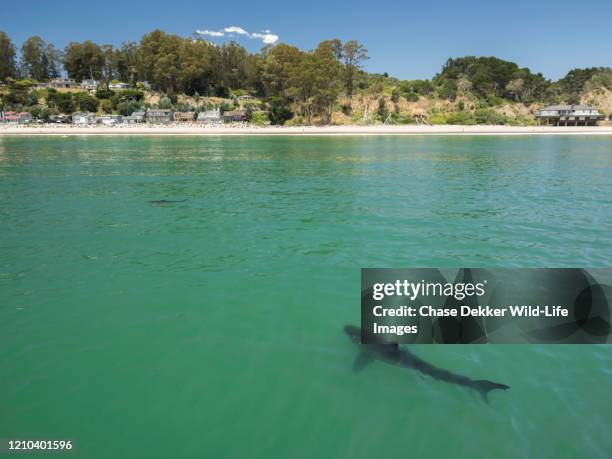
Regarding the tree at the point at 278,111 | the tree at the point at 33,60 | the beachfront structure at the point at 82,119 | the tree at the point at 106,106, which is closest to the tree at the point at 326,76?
the tree at the point at 278,111

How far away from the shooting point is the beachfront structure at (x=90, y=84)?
143m

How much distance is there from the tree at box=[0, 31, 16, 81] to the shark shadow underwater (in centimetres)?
18259

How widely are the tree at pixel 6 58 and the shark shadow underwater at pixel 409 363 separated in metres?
183

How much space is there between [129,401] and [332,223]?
375 inches

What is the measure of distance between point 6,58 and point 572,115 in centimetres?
18108

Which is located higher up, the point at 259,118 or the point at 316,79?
the point at 316,79

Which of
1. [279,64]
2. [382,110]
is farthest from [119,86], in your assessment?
[382,110]

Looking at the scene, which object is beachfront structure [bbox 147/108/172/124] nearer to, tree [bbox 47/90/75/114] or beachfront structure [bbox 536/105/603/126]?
tree [bbox 47/90/75/114]

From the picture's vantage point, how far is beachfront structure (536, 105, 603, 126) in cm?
10662

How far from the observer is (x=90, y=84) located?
145875 mm

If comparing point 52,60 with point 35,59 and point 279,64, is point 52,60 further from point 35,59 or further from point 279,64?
point 279,64

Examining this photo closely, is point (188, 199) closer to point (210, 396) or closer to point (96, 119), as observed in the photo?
point (210, 396)

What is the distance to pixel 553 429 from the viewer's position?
4840 mm

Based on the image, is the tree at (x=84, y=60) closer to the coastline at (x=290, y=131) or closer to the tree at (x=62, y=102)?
the tree at (x=62, y=102)
